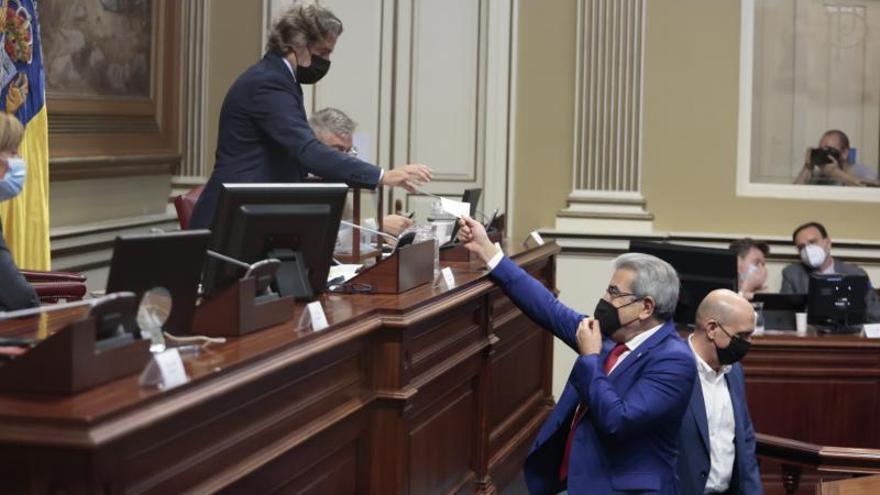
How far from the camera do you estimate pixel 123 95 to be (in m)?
7.58

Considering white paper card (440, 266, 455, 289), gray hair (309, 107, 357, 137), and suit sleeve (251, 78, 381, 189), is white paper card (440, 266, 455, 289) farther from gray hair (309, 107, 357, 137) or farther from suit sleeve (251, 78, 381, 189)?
gray hair (309, 107, 357, 137)

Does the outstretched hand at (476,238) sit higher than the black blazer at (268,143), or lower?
lower

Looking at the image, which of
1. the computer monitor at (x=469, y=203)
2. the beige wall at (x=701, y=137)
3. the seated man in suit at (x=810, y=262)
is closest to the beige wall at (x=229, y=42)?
the beige wall at (x=701, y=137)

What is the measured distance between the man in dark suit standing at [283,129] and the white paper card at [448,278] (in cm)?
28

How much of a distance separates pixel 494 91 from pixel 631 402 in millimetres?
4945

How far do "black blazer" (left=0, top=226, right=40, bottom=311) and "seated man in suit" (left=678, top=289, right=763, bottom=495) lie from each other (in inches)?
79.4

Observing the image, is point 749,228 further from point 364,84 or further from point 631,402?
point 631,402

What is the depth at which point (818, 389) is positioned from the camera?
245 inches

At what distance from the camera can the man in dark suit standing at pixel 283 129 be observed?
4316 mm

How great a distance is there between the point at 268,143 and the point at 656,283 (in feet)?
4.52

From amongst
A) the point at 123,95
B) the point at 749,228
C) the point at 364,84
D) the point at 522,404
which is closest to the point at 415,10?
the point at 364,84

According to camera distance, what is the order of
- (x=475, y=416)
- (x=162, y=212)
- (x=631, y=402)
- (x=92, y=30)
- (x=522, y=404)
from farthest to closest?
1. (x=162, y=212)
2. (x=92, y=30)
3. (x=522, y=404)
4. (x=475, y=416)
5. (x=631, y=402)

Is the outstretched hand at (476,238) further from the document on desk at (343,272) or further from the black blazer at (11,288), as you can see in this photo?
the black blazer at (11,288)

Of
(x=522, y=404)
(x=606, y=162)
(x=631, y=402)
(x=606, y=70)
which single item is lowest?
(x=522, y=404)
